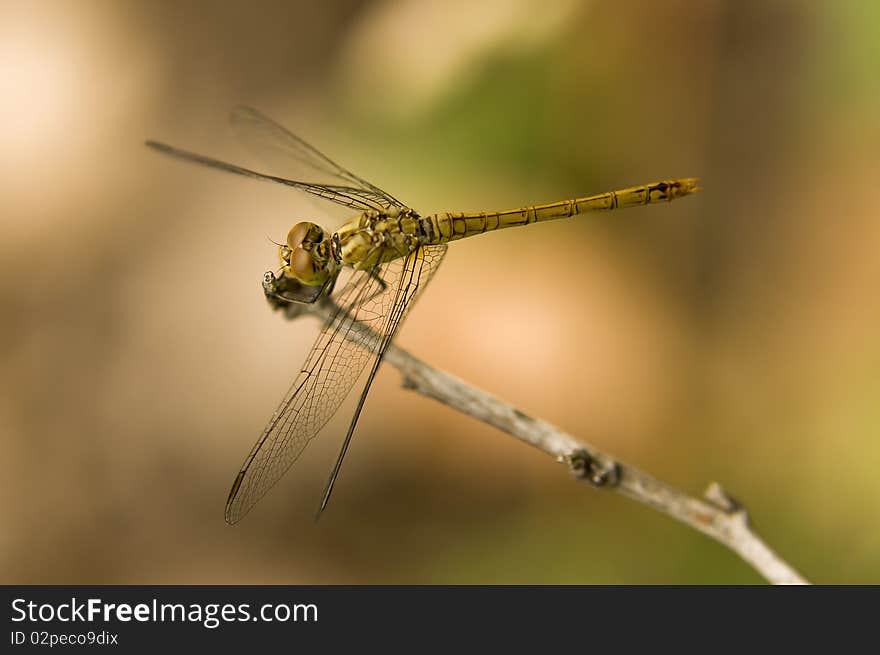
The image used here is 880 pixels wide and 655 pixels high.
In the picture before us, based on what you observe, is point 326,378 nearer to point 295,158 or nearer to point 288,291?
point 288,291

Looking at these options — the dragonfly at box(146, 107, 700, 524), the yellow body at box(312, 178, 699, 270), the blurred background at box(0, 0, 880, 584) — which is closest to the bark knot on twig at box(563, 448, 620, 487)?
the dragonfly at box(146, 107, 700, 524)

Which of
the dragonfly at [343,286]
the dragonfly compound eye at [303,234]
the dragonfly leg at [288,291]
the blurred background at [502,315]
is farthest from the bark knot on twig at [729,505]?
the blurred background at [502,315]

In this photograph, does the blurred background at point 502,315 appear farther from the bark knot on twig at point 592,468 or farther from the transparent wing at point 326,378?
the bark knot on twig at point 592,468

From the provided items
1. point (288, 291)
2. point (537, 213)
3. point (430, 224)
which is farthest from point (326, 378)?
point (537, 213)

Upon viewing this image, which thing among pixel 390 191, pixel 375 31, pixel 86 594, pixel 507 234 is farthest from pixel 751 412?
pixel 86 594

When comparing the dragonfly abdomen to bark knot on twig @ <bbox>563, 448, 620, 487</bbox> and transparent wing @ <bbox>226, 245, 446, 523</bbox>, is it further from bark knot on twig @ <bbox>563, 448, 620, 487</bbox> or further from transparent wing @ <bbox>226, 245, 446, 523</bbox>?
bark knot on twig @ <bbox>563, 448, 620, 487</bbox>
